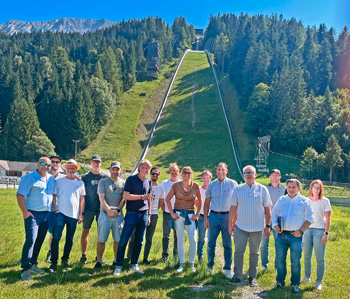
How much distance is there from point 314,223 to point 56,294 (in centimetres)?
551

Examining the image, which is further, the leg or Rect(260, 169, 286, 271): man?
Rect(260, 169, 286, 271): man

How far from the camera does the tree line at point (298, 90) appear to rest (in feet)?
167

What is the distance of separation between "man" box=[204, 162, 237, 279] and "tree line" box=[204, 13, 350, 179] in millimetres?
40858

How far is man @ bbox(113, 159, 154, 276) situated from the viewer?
283 inches

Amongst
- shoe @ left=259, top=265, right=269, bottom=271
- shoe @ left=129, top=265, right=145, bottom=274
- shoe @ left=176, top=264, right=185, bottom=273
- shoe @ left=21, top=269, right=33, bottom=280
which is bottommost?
shoe @ left=259, top=265, right=269, bottom=271

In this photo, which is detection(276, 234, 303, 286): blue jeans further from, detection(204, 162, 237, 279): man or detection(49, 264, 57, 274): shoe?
detection(49, 264, 57, 274): shoe

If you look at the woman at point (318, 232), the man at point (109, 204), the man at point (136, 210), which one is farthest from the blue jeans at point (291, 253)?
the man at point (109, 204)

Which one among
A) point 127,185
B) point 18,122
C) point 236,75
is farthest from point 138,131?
point 127,185

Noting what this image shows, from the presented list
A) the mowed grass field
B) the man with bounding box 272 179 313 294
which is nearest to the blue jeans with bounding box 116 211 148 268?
the mowed grass field

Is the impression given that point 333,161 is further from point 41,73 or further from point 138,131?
point 41,73

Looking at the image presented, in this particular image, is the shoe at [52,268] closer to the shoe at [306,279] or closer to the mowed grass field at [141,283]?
the mowed grass field at [141,283]

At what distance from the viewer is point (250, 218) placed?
22.8 feet

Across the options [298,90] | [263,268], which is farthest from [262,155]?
[263,268]

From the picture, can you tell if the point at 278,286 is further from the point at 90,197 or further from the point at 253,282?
the point at 90,197
